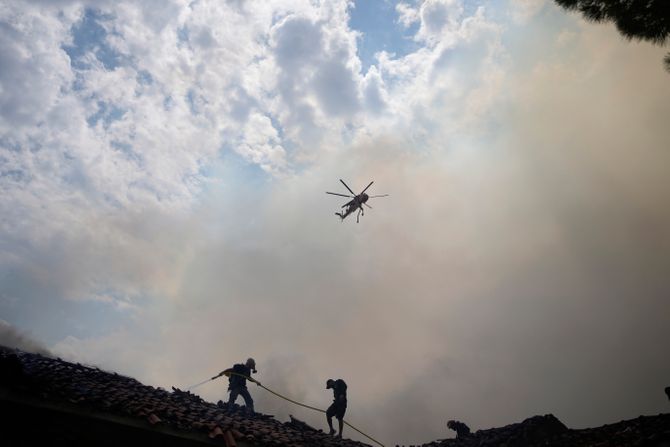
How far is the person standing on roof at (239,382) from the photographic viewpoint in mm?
15312

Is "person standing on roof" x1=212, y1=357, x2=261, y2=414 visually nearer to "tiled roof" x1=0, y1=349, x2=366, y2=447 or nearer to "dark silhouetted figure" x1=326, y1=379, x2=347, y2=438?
"tiled roof" x1=0, y1=349, x2=366, y2=447

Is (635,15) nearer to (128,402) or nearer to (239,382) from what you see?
(128,402)

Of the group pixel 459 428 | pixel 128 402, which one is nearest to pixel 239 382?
pixel 128 402

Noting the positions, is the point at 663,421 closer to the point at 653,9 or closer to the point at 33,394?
the point at 653,9

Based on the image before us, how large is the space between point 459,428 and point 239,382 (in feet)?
34.2

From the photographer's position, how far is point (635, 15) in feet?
32.3

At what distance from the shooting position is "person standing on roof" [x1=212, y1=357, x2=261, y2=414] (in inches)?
603

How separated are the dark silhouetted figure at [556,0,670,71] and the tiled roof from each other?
14336 millimetres

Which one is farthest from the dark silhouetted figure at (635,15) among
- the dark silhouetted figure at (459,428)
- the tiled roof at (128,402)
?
the dark silhouetted figure at (459,428)

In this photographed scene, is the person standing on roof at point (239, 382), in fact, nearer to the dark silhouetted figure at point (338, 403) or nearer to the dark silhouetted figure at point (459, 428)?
the dark silhouetted figure at point (338, 403)

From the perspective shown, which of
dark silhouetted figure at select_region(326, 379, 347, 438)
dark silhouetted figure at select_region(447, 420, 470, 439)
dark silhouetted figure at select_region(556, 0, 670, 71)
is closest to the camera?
dark silhouetted figure at select_region(556, 0, 670, 71)

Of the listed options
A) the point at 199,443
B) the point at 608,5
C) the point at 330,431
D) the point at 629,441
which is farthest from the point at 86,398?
the point at 608,5

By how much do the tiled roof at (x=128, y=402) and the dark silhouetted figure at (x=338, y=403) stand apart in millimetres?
1220

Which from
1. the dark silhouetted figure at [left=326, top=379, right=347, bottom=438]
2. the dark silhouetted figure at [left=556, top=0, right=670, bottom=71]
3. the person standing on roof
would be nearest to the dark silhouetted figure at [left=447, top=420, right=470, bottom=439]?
the dark silhouetted figure at [left=326, top=379, right=347, bottom=438]
